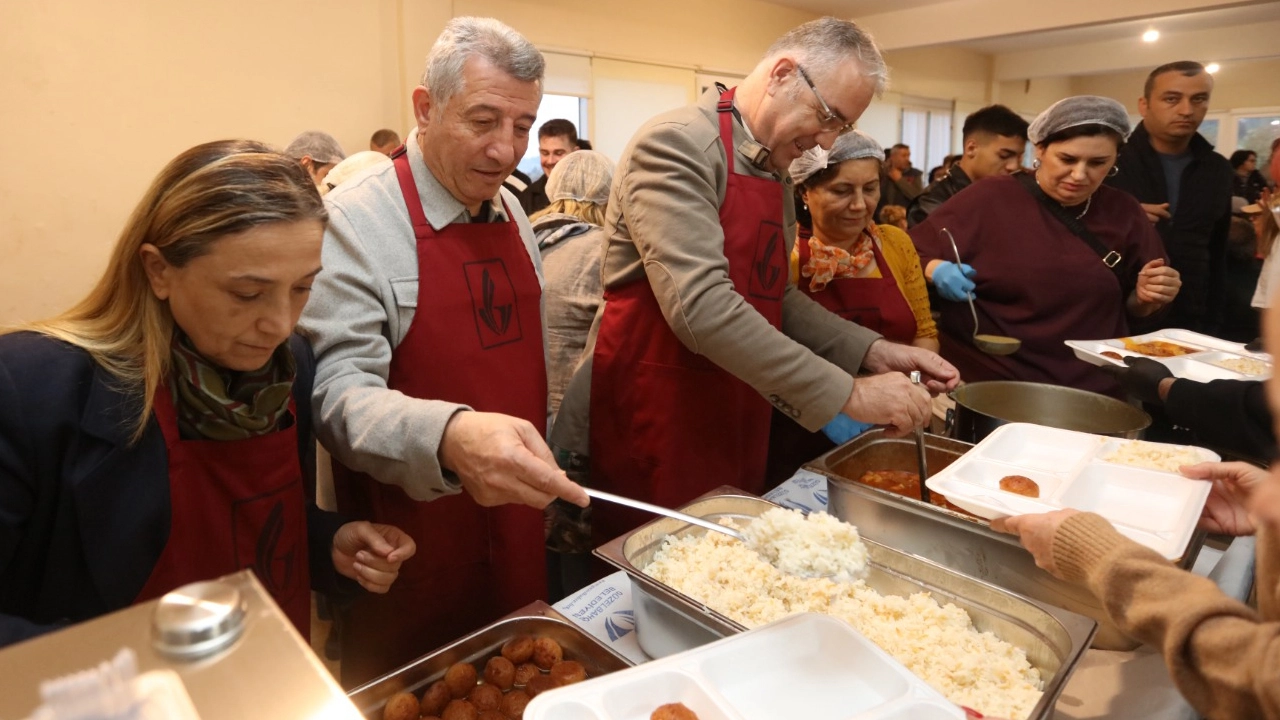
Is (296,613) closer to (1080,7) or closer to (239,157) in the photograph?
(239,157)

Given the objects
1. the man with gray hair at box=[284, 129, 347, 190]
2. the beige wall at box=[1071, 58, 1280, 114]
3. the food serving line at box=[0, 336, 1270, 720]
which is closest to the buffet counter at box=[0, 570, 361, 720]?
the food serving line at box=[0, 336, 1270, 720]

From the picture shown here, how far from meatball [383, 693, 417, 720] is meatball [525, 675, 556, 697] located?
0.15 m

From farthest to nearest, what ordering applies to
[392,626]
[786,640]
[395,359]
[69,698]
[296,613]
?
[392,626]
[395,359]
[296,613]
[786,640]
[69,698]

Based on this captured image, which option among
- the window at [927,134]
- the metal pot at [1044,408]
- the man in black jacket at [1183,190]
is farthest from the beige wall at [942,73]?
the metal pot at [1044,408]

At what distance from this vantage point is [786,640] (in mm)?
1009

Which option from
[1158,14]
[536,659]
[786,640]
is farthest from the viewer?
[1158,14]

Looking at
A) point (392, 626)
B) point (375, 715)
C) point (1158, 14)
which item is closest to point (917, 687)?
point (375, 715)

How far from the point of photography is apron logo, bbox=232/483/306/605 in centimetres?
113

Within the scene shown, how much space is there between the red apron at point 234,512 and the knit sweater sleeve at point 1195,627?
117cm

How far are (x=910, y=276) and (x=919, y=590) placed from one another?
61.3 inches

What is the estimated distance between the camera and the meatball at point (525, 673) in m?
1.08

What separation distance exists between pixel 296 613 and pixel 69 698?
2.97ft

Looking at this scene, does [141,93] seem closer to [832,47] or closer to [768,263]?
[768,263]

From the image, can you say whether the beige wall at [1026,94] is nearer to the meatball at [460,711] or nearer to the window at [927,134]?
the window at [927,134]
